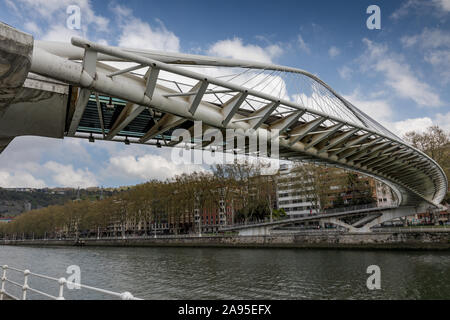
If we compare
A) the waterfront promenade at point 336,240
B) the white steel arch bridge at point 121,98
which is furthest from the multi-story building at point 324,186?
the white steel arch bridge at point 121,98

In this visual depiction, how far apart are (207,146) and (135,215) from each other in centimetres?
6689

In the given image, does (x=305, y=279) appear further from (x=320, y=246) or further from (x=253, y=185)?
(x=253, y=185)

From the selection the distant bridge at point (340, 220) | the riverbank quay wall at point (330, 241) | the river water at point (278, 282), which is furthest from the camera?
the distant bridge at point (340, 220)

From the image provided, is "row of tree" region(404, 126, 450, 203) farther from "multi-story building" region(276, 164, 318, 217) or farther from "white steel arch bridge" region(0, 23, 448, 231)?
"white steel arch bridge" region(0, 23, 448, 231)

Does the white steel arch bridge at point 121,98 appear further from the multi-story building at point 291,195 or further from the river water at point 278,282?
the multi-story building at point 291,195

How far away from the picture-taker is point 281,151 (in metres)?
13.5

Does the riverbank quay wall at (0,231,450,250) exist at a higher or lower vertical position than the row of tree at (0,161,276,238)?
lower

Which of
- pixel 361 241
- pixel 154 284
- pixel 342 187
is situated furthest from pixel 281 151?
pixel 342 187

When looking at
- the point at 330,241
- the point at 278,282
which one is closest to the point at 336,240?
the point at 330,241

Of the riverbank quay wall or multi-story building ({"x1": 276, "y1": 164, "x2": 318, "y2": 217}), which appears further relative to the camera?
multi-story building ({"x1": 276, "y1": 164, "x2": 318, "y2": 217})

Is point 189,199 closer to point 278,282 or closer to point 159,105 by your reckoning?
point 278,282

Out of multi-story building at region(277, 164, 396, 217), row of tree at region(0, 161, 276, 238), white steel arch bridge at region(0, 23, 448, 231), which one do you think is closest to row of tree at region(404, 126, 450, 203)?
multi-story building at region(277, 164, 396, 217)

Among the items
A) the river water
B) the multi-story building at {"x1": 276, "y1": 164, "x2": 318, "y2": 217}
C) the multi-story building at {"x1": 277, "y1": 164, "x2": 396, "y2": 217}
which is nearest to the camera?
the river water

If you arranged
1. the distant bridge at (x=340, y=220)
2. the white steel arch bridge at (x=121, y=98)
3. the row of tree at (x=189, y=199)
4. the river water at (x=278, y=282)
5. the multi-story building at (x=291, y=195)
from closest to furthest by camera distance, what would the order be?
the white steel arch bridge at (x=121, y=98), the river water at (x=278, y=282), the distant bridge at (x=340, y=220), the row of tree at (x=189, y=199), the multi-story building at (x=291, y=195)
